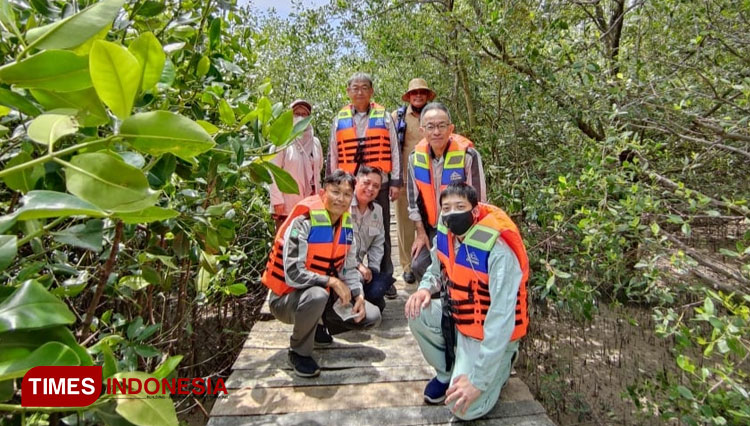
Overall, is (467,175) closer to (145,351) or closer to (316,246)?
(316,246)

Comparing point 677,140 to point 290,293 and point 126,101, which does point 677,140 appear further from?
point 126,101

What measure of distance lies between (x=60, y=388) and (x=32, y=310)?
12 cm

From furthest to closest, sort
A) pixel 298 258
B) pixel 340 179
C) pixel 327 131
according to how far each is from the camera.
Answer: pixel 327 131 < pixel 340 179 < pixel 298 258

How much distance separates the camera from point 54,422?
3.32ft

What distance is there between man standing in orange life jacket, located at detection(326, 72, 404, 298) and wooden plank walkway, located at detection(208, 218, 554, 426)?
0.89 metres

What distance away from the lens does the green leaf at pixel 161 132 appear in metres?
0.46

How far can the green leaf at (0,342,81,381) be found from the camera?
0.44 meters

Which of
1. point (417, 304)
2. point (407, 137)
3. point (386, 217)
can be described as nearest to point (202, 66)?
point (417, 304)

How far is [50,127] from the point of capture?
0.48m

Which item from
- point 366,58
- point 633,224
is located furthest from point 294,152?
point 366,58

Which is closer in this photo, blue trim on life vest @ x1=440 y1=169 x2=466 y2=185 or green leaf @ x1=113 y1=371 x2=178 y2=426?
green leaf @ x1=113 y1=371 x2=178 y2=426

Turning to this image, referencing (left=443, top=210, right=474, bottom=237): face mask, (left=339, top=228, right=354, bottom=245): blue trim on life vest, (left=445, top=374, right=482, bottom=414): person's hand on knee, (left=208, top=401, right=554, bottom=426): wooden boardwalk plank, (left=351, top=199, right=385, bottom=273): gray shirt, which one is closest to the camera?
(left=445, top=374, right=482, bottom=414): person's hand on knee

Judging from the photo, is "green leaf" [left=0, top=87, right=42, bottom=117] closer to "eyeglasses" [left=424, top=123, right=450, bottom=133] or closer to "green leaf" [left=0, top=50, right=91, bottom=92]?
"green leaf" [left=0, top=50, right=91, bottom=92]

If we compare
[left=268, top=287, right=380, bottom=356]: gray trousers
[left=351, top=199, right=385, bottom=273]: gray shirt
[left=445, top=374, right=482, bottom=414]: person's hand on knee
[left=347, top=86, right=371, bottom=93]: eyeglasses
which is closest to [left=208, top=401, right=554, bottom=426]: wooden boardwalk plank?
[left=445, top=374, right=482, bottom=414]: person's hand on knee
